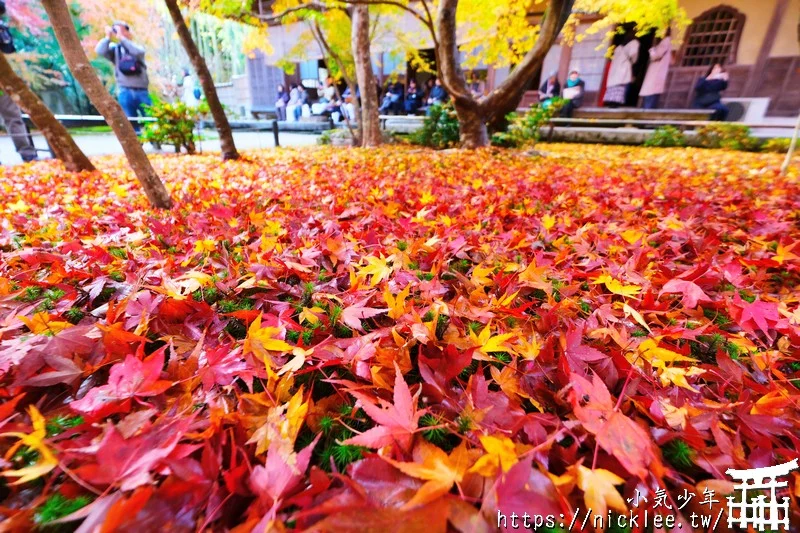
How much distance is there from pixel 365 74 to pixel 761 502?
26.4 ft

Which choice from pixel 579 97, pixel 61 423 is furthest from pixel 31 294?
pixel 579 97

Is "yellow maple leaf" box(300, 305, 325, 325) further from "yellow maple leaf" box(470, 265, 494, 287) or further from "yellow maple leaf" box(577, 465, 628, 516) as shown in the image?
"yellow maple leaf" box(577, 465, 628, 516)

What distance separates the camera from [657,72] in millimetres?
10469

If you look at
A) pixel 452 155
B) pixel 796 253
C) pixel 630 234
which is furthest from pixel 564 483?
pixel 452 155

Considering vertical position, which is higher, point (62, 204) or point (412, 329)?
point (412, 329)

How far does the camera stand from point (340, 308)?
1.15 m

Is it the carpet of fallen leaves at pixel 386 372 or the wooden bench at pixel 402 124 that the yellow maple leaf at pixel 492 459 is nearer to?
the carpet of fallen leaves at pixel 386 372

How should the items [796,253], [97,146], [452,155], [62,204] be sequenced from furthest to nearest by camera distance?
[97,146] → [452,155] → [62,204] → [796,253]

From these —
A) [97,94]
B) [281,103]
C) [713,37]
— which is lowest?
[97,94]

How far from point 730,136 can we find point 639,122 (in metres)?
2.05

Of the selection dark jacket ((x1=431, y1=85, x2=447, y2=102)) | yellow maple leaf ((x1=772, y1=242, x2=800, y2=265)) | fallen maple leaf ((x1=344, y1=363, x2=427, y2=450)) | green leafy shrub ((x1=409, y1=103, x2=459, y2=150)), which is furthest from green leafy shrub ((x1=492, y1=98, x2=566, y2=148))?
fallen maple leaf ((x1=344, y1=363, x2=427, y2=450))

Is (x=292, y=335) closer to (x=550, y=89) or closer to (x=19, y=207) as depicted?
(x=19, y=207)

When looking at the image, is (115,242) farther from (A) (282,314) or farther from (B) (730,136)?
(B) (730,136)

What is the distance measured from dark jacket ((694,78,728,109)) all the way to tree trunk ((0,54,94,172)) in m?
13.5
